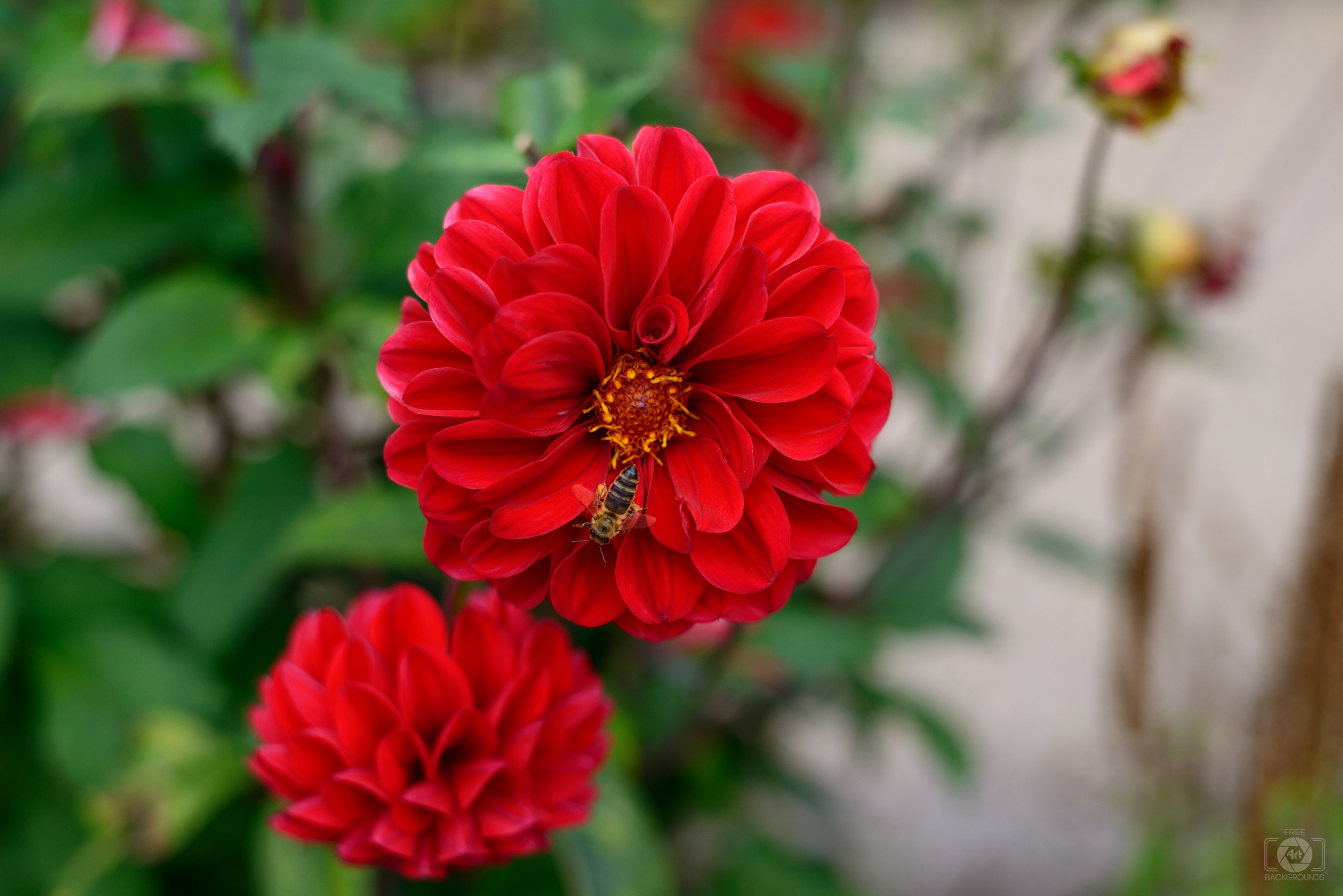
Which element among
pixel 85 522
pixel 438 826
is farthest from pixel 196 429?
pixel 438 826

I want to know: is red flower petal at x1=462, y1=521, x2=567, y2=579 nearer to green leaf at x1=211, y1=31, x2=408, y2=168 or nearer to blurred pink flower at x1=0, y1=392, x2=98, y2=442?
green leaf at x1=211, y1=31, x2=408, y2=168

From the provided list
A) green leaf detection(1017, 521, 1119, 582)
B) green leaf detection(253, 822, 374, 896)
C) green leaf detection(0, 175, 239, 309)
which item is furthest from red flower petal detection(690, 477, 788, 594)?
green leaf detection(1017, 521, 1119, 582)

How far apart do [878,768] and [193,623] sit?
86 centimetres

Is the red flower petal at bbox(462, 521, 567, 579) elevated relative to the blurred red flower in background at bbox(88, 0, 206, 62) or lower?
lower

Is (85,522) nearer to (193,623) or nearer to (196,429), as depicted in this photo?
(196,429)

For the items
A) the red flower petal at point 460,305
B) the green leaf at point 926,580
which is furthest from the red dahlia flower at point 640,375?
the green leaf at point 926,580

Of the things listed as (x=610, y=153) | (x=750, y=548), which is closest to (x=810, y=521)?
(x=750, y=548)

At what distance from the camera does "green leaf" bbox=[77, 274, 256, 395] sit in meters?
0.52

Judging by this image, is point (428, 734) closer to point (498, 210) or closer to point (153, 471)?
point (498, 210)

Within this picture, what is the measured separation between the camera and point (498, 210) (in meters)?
0.29

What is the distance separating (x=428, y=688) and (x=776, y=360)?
0.51 feet

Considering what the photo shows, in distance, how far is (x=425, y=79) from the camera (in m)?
0.88

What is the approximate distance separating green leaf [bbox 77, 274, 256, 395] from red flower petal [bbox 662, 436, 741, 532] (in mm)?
330

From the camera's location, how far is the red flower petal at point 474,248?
10.8 inches
